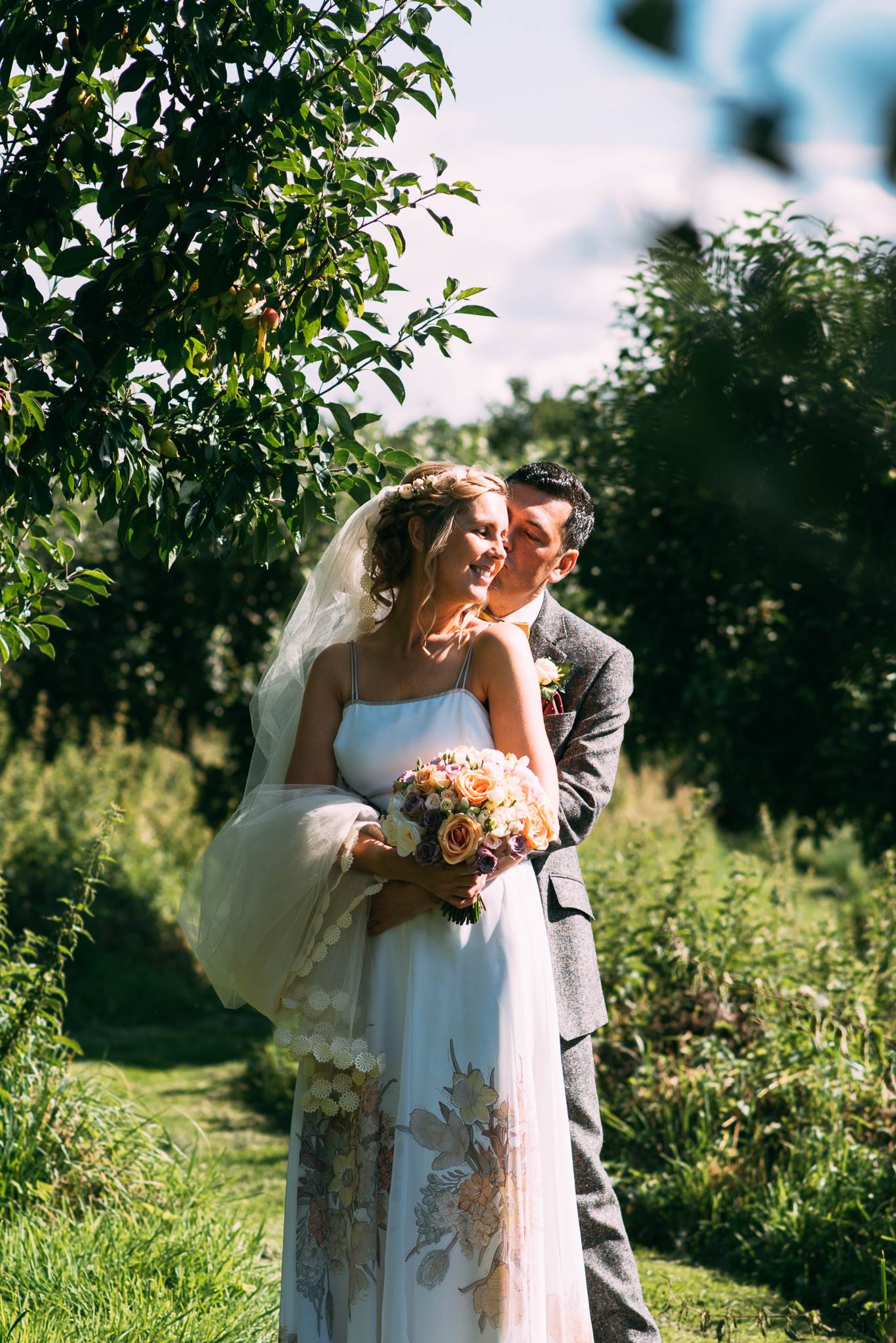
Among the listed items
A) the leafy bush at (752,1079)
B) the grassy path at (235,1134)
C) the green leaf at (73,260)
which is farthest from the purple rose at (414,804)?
the leafy bush at (752,1079)

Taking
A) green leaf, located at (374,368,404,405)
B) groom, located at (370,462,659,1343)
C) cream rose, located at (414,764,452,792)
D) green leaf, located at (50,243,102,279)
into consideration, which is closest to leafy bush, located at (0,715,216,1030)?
groom, located at (370,462,659,1343)

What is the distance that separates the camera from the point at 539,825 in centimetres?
258

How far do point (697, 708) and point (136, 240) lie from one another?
4.25 meters

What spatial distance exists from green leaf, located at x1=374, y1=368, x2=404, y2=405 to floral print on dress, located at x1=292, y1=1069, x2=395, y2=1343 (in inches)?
56.4

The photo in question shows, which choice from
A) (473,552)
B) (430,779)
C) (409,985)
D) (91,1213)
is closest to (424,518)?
(473,552)

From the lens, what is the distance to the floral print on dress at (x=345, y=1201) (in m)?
2.57

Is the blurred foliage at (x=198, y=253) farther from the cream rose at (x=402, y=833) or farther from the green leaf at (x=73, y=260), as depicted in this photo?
the cream rose at (x=402, y=833)

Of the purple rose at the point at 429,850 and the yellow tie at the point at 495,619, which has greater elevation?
the yellow tie at the point at 495,619

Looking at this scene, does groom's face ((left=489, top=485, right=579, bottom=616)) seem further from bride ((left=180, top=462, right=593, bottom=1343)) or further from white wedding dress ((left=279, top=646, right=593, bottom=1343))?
white wedding dress ((left=279, top=646, right=593, bottom=1343))

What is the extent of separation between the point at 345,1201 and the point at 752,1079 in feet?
8.73

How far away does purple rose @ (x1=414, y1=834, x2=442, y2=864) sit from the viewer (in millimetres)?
2494

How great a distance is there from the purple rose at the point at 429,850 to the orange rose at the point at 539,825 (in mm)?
179

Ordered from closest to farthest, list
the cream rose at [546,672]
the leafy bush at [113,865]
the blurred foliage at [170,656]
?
1. the cream rose at [546,672]
2. the leafy bush at [113,865]
3. the blurred foliage at [170,656]

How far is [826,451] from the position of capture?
0.80m
